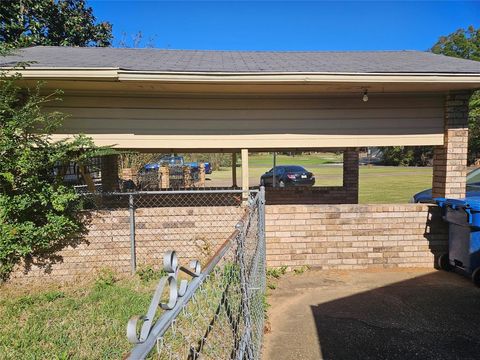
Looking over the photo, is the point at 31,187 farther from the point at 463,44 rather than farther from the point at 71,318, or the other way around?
the point at 463,44

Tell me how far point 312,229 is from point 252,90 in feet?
7.75

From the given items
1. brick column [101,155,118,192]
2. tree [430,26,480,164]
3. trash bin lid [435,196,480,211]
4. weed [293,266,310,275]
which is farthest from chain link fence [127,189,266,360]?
tree [430,26,480,164]

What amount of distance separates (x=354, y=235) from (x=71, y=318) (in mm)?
4053

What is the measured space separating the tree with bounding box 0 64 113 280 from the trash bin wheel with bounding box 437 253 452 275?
5.33 m

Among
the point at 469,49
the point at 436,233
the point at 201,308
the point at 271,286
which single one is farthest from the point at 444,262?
the point at 469,49

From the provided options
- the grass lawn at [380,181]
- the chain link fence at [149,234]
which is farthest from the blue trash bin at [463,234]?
the grass lawn at [380,181]

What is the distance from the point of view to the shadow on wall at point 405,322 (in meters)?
3.32

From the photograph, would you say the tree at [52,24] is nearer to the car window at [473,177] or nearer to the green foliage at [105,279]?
the green foliage at [105,279]

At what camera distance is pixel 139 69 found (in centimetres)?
500

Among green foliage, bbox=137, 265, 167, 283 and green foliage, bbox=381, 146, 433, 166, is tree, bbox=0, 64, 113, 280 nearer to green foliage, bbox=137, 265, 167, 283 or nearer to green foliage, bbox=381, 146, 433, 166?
green foliage, bbox=137, 265, 167, 283

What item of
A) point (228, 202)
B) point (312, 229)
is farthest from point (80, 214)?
point (228, 202)

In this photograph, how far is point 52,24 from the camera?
638 inches

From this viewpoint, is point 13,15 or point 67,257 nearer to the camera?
point 67,257

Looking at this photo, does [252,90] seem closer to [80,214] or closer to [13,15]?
[80,214]
